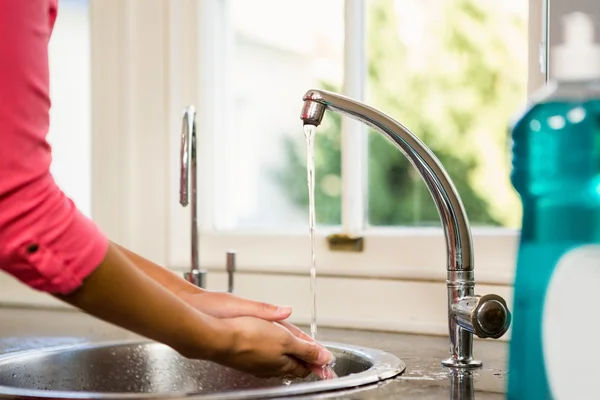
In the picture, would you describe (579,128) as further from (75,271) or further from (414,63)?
(414,63)

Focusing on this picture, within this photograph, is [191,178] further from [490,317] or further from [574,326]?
[574,326]

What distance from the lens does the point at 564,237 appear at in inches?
23.9

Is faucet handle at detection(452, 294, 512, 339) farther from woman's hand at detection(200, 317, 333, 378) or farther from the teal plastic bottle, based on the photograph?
the teal plastic bottle

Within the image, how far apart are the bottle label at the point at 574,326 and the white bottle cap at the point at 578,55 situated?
0.12 metres

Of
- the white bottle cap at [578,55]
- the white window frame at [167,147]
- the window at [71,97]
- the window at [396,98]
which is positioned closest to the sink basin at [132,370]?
the white window frame at [167,147]

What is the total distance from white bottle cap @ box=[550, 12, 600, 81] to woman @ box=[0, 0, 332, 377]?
372 millimetres

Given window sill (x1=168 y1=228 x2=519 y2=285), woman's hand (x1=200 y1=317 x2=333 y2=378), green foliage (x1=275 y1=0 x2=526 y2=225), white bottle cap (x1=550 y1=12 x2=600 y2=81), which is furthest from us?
green foliage (x1=275 y1=0 x2=526 y2=225)

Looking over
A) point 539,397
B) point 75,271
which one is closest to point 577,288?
point 539,397

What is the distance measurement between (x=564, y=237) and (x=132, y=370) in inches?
34.2

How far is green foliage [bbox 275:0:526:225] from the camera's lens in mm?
8195

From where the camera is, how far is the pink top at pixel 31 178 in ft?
2.17

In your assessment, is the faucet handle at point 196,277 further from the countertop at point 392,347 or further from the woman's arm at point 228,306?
the woman's arm at point 228,306

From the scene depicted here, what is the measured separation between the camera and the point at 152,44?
5.71ft

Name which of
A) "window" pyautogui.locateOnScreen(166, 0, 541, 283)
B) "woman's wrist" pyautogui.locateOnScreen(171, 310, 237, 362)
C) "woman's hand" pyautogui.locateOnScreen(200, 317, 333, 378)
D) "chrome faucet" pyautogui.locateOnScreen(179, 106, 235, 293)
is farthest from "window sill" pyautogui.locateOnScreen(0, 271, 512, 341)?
"window" pyautogui.locateOnScreen(166, 0, 541, 283)
